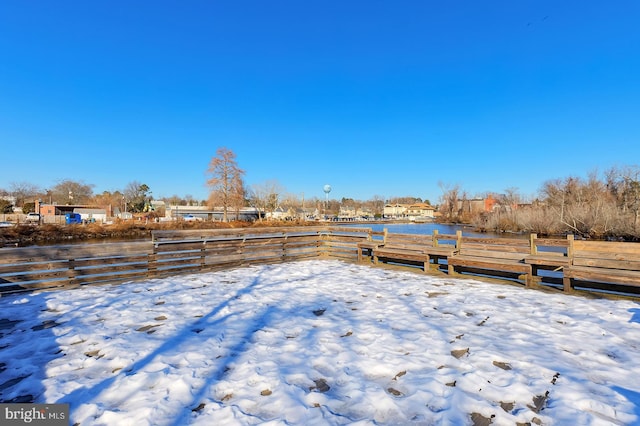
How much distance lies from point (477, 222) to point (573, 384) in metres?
56.8

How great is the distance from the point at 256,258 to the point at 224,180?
152ft

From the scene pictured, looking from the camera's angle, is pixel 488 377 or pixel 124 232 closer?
pixel 488 377

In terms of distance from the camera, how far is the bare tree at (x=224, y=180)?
5272 cm

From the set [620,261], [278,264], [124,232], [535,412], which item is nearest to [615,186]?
[620,261]

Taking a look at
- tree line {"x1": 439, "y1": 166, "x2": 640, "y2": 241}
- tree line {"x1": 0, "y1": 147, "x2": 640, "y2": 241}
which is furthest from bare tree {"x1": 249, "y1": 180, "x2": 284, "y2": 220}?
tree line {"x1": 439, "y1": 166, "x2": 640, "y2": 241}

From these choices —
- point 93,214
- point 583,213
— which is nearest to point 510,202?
point 583,213

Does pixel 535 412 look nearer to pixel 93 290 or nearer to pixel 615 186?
pixel 93 290

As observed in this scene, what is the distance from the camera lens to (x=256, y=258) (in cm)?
994

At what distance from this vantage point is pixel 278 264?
397 inches

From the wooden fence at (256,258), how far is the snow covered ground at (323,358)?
68 cm

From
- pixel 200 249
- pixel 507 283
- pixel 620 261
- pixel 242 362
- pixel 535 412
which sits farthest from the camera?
pixel 200 249

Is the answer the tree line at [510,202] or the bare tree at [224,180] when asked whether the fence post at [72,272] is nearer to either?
the tree line at [510,202]

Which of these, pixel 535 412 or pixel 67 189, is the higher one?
pixel 67 189

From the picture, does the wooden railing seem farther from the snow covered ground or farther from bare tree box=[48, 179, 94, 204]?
bare tree box=[48, 179, 94, 204]
